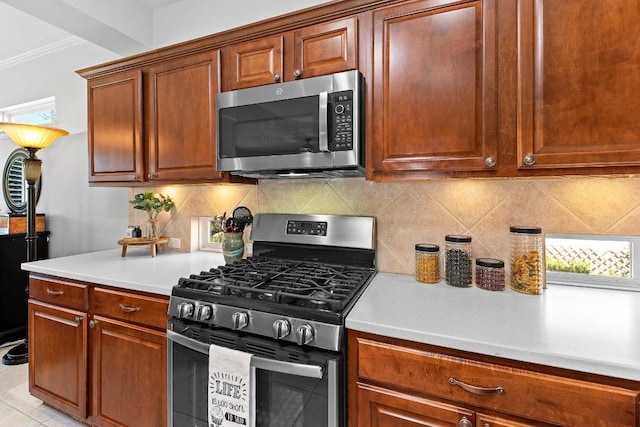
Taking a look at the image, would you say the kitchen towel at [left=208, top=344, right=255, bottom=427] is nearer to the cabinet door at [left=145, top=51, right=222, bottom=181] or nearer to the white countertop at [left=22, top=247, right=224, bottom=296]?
the white countertop at [left=22, top=247, right=224, bottom=296]

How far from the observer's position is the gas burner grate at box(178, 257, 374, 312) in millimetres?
1171

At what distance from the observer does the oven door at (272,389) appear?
3.43ft

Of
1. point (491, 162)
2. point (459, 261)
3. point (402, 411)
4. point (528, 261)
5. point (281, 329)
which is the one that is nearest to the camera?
point (402, 411)

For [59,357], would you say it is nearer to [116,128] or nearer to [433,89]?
[116,128]

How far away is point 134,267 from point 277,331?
1173mm

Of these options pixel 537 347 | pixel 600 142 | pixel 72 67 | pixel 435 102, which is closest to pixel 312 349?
pixel 537 347

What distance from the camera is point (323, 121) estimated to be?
4.57 ft

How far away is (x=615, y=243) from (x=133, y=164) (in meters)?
2.62

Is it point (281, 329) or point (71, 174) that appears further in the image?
point (71, 174)

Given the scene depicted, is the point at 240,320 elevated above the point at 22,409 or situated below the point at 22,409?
above

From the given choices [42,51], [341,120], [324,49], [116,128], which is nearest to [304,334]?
[341,120]

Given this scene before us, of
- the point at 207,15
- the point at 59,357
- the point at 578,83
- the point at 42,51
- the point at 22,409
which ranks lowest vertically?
the point at 22,409

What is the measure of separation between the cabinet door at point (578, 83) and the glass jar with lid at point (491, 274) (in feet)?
1.49

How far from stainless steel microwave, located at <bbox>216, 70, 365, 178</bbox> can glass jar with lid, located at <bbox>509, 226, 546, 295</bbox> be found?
77 centimetres
